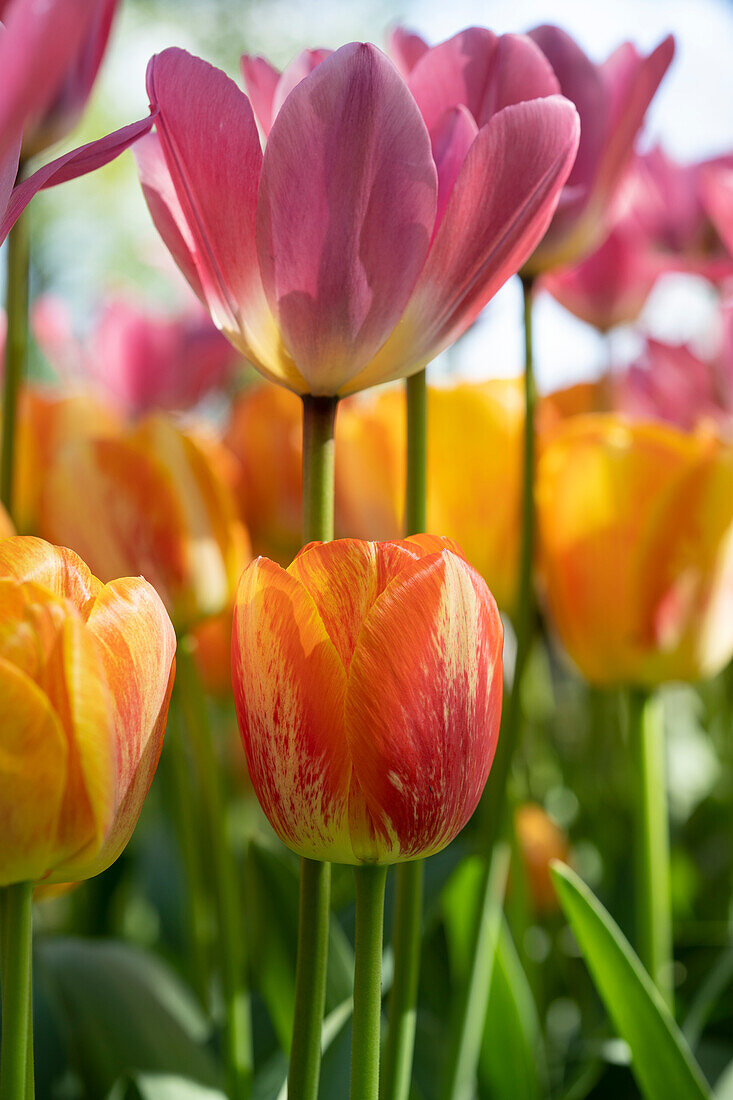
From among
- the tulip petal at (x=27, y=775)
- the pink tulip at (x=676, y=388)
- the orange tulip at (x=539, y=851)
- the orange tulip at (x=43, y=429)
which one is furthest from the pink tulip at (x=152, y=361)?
the tulip petal at (x=27, y=775)

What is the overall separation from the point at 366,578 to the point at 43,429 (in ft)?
1.35

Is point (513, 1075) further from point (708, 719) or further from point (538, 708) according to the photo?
point (708, 719)

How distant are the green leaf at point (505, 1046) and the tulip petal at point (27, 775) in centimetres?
27

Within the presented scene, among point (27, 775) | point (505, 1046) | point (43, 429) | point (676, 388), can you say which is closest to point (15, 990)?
point (27, 775)

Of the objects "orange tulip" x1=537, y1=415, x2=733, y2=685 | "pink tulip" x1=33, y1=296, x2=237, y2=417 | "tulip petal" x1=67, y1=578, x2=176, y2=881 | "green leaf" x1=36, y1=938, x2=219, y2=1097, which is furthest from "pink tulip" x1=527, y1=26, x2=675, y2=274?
"pink tulip" x1=33, y1=296, x2=237, y2=417

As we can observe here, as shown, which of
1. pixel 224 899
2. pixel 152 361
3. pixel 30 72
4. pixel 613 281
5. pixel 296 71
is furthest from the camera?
pixel 152 361

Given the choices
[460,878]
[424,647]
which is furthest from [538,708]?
[424,647]

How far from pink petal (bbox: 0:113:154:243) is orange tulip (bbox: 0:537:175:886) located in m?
0.06

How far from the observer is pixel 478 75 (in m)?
0.27

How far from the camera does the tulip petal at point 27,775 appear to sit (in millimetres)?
174

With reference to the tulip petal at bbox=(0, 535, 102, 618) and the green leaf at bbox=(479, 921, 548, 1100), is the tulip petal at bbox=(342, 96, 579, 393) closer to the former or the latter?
the tulip petal at bbox=(0, 535, 102, 618)

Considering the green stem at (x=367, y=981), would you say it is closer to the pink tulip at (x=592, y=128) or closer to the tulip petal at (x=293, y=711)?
the tulip petal at (x=293, y=711)

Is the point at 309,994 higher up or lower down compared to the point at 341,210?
lower down

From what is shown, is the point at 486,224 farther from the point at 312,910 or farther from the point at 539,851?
the point at 539,851
